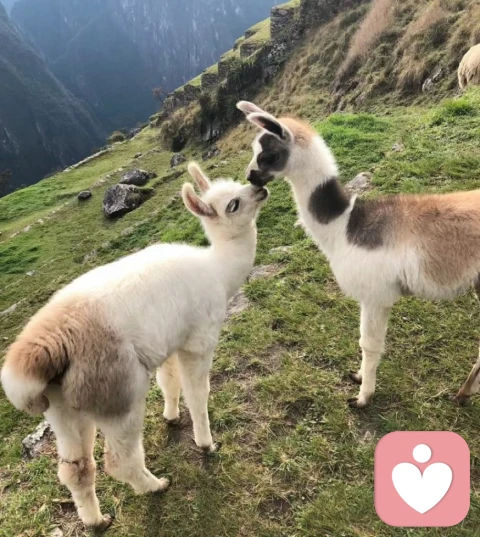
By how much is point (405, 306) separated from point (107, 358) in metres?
3.14

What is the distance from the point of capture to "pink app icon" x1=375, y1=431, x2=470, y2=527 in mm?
2711

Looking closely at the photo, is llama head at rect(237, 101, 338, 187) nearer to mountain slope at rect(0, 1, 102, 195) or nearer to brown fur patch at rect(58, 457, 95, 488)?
brown fur patch at rect(58, 457, 95, 488)

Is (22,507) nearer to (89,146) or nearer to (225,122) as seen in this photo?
(225,122)

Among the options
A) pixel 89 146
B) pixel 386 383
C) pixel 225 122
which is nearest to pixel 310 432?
pixel 386 383

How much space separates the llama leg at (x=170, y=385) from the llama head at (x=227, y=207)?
1.07 m

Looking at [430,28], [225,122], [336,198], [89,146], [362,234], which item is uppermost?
[336,198]

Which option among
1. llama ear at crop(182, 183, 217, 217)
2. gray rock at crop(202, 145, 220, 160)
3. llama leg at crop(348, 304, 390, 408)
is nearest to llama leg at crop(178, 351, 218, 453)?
llama ear at crop(182, 183, 217, 217)

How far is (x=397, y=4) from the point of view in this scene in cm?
1891

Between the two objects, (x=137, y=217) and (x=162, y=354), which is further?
(x=137, y=217)

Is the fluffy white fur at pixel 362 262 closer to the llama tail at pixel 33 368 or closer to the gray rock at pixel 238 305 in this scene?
the gray rock at pixel 238 305

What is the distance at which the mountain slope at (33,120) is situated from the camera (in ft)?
316

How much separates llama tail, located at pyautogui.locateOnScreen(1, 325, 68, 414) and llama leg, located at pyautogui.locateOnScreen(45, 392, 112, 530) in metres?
0.14

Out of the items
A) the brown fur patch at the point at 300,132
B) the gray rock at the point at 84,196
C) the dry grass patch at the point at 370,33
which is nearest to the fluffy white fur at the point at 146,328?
the brown fur patch at the point at 300,132

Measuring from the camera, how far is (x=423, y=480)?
2801 mm
